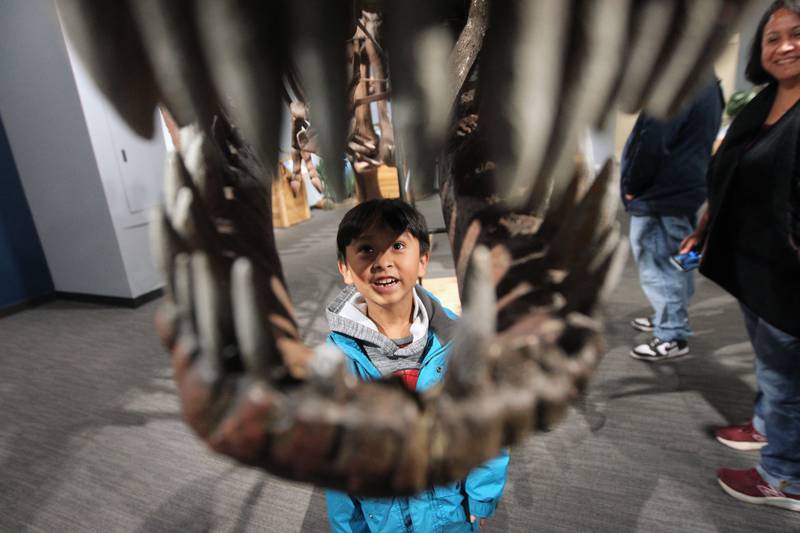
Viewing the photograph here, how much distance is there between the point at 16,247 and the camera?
12.9 feet

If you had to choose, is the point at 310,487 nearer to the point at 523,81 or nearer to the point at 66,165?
the point at 523,81

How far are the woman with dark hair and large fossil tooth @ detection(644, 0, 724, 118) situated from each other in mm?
829

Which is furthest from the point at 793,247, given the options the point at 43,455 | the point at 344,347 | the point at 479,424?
the point at 43,455

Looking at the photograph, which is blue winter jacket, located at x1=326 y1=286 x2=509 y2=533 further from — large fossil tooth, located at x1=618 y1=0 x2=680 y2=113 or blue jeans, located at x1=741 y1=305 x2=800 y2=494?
blue jeans, located at x1=741 y1=305 x2=800 y2=494

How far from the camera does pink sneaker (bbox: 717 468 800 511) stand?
4.36 ft

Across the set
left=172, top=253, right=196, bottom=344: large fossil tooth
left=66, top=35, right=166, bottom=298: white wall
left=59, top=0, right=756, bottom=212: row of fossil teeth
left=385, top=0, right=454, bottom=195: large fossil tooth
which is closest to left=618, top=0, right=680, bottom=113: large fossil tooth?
left=59, top=0, right=756, bottom=212: row of fossil teeth

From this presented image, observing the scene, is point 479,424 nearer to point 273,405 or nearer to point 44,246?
point 273,405

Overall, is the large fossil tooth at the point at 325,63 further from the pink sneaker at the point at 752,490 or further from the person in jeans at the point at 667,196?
the person in jeans at the point at 667,196

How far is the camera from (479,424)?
0.94 feet

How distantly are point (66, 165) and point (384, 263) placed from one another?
3.68 metres

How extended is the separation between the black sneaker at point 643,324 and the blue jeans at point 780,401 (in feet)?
3.78

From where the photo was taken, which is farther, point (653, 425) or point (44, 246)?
point (44, 246)

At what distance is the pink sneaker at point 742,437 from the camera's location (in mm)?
1591

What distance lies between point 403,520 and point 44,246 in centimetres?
442
